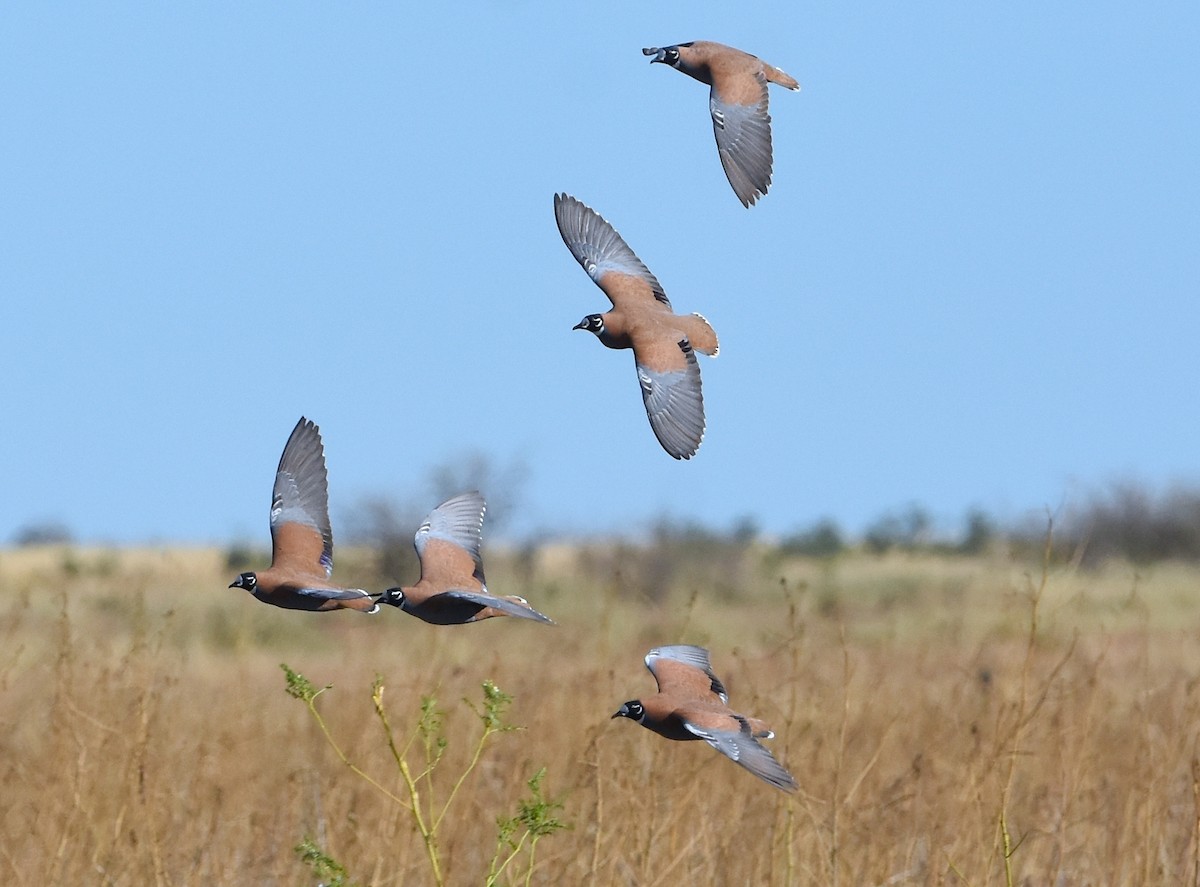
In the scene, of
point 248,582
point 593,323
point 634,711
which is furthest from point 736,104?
point 248,582

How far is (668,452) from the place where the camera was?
2.51m

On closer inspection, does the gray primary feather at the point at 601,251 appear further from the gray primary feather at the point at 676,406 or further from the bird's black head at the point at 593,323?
the gray primary feather at the point at 676,406

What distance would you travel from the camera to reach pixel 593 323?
2.92 m

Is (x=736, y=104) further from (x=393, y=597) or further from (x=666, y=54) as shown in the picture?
(x=393, y=597)

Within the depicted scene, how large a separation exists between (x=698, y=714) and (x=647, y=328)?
0.70 metres

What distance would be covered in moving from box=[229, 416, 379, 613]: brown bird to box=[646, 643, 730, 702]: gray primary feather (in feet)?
1.86

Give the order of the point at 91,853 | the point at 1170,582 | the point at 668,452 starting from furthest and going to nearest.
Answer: the point at 1170,582, the point at 91,853, the point at 668,452

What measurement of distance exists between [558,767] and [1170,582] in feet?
75.9

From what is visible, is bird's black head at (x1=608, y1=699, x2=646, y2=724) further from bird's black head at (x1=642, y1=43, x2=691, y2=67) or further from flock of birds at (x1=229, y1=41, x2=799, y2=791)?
bird's black head at (x1=642, y1=43, x2=691, y2=67)

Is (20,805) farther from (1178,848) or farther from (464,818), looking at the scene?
(1178,848)

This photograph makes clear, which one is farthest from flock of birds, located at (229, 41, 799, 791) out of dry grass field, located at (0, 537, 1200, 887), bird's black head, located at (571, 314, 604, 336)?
dry grass field, located at (0, 537, 1200, 887)

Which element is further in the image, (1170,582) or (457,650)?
(1170,582)

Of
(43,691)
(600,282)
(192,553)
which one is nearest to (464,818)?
(600,282)

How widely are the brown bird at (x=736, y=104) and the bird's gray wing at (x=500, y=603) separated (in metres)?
0.91
